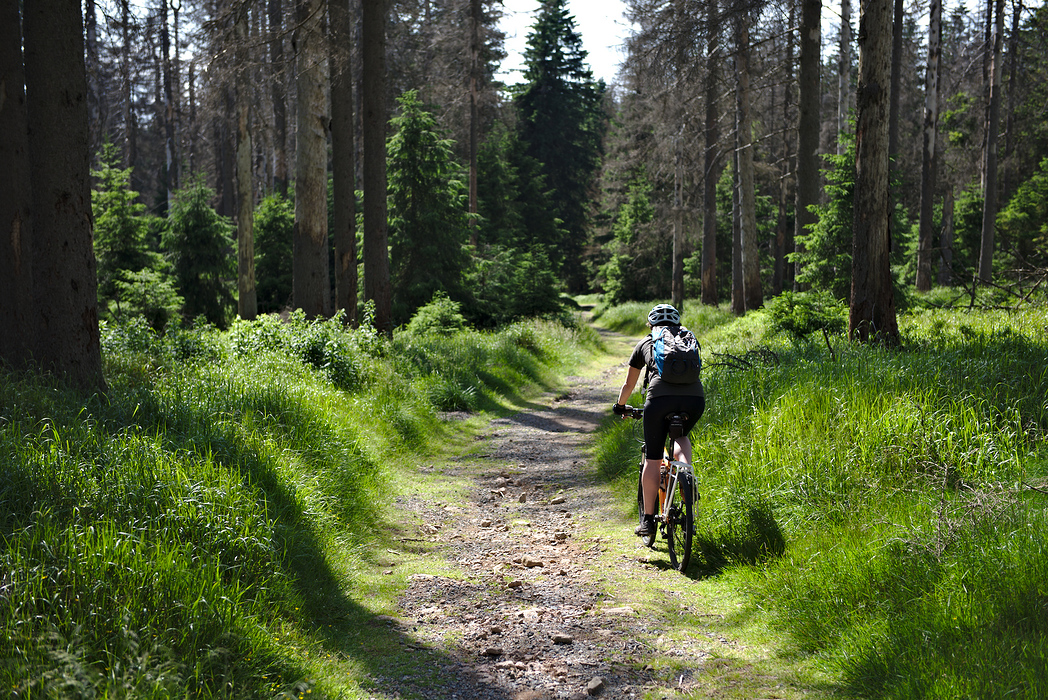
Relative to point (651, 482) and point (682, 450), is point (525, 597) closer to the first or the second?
point (651, 482)

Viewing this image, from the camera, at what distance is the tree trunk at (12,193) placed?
9227 millimetres

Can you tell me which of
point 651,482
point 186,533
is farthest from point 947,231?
→ point 186,533

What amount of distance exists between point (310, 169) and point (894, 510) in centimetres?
1262

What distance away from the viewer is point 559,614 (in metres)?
4.89

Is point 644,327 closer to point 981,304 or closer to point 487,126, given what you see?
point 487,126

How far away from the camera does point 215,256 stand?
77.0 ft

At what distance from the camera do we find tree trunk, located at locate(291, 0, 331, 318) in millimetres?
13578

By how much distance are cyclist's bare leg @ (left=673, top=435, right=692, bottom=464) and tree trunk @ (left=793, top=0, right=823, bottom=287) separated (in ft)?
40.7

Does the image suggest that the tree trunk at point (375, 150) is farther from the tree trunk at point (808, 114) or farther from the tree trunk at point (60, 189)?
the tree trunk at point (808, 114)

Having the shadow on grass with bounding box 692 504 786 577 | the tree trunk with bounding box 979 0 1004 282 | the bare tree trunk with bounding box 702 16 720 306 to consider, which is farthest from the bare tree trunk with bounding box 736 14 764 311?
the shadow on grass with bounding box 692 504 786 577

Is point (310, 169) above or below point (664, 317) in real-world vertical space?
above

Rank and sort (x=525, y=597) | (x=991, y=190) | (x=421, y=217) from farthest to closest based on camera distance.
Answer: (x=991, y=190) → (x=421, y=217) → (x=525, y=597)

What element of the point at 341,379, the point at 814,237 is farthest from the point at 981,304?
the point at 341,379

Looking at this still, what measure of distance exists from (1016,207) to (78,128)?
1320 inches
